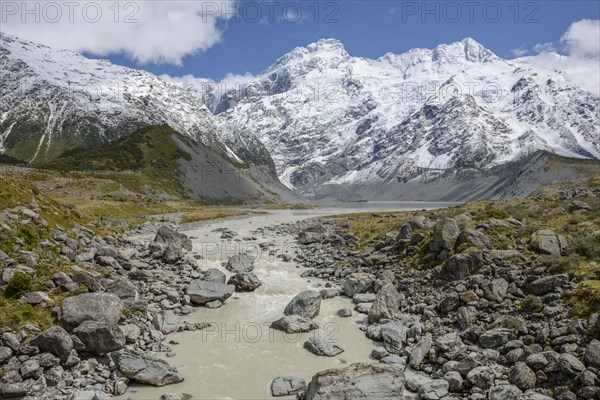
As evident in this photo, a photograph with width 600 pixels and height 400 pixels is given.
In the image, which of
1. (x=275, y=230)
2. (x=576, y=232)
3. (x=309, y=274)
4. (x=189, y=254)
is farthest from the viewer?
(x=275, y=230)

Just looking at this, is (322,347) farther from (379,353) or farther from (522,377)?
(522,377)

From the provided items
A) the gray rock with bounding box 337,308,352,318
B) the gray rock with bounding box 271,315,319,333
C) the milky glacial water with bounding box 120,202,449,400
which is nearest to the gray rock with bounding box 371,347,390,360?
the milky glacial water with bounding box 120,202,449,400

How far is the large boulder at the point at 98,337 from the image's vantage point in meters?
21.4

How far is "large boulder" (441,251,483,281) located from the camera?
3082 centimetres

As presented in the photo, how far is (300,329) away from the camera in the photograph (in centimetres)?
2695

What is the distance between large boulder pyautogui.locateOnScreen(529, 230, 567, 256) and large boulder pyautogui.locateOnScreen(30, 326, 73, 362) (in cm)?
3118

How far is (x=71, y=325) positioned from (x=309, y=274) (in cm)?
2242

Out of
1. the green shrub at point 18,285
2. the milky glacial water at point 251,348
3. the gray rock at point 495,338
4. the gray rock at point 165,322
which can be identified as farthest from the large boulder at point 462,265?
the green shrub at point 18,285

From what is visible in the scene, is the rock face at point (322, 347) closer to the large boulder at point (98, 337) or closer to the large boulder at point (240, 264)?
the large boulder at point (98, 337)

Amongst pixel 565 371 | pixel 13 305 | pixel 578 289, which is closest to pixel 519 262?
pixel 578 289

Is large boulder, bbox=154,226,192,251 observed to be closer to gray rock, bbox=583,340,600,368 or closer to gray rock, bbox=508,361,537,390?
gray rock, bbox=508,361,537,390

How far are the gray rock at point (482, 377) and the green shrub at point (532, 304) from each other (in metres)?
6.53

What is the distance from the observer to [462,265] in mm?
31172

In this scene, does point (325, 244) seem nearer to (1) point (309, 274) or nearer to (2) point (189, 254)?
(1) point (309, 274)
